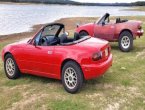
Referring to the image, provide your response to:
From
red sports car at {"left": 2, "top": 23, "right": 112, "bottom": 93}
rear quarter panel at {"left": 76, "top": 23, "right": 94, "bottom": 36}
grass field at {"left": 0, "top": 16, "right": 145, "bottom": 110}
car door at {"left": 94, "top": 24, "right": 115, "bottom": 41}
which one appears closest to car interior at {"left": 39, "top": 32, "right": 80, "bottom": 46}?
red sports car at {"left": 2, "top": 23, "right": 112, "bottom": 93}

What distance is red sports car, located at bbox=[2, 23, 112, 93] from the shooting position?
301 inches

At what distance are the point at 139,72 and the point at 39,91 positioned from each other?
3183 millimetres

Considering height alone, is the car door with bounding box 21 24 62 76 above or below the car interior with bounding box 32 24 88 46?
below

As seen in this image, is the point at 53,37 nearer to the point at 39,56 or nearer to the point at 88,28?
the point at 39,56

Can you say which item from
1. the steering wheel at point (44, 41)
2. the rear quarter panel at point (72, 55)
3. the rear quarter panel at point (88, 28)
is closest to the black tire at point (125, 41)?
the rear quarter panel at point (88, 28)

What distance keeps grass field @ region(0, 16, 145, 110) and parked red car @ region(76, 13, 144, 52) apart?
307cm

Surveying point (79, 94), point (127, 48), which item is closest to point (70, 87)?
point (79, 94)

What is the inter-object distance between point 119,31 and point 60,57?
5.83 metres

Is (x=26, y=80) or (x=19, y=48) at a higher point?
(x=19, y=48)

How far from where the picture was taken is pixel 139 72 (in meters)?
9.74

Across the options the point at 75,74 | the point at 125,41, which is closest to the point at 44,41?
the point at 75,74

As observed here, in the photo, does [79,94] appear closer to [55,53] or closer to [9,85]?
[55,53]

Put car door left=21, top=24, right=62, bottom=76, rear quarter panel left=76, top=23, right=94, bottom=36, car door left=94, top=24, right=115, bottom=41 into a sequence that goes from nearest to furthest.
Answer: car door left=21, top=24, right=62, bottom=76, car door left=94, top=24, right=115, bottom=41, rear quarter panel left=76, top=23, right=94, bottom=36

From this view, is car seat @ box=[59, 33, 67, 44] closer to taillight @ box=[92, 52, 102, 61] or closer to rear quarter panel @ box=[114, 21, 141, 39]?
taillight @ box=[92, 52, 102, 61]
